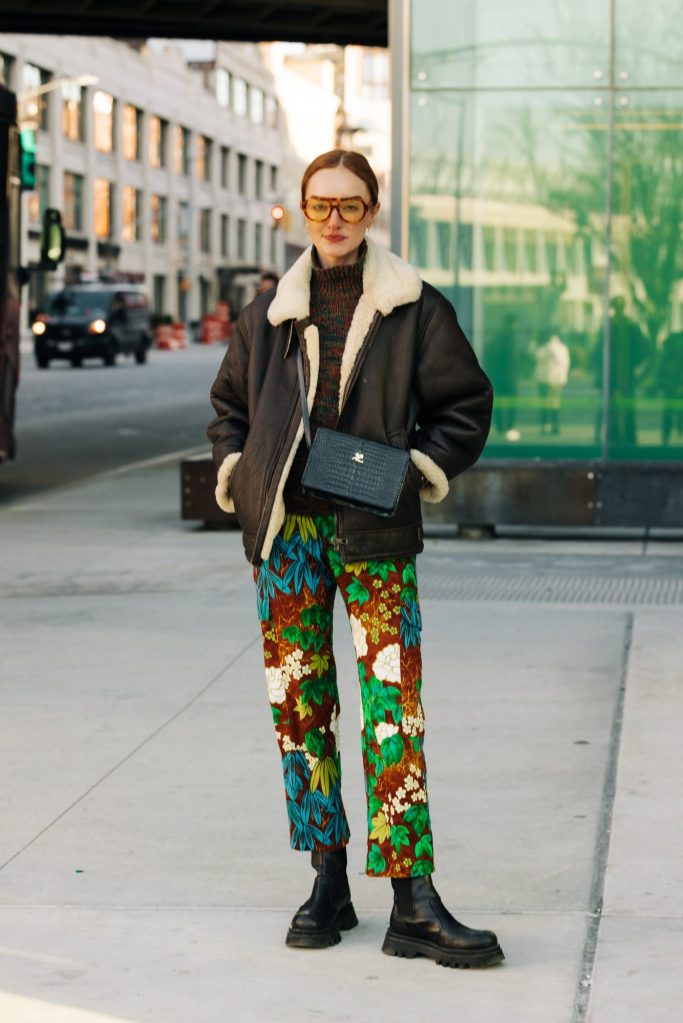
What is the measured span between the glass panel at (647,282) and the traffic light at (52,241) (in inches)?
247

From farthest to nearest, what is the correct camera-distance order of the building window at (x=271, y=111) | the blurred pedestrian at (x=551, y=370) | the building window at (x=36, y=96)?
the building window at (x=271, y=111), the building window at (x=36, y=96), the blurred pedestrian at (x=551, y=370)

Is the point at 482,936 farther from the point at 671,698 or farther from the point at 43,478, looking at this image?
the point at 43,478

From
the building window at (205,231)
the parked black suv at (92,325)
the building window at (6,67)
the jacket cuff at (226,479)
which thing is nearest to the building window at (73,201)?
the building window at (6,67)

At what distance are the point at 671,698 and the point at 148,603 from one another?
3340 millimetres

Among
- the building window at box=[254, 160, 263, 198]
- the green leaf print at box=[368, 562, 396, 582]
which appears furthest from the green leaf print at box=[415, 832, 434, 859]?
the building window at box=[254, 160, 263, 198]

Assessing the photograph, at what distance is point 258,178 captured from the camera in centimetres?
10988

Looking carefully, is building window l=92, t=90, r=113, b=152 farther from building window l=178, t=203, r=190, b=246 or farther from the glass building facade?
the glass building facade

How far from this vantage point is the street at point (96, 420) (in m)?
19.1

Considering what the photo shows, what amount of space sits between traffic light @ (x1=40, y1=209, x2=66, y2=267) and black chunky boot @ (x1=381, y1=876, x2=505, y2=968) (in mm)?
12810

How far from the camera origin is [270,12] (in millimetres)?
23766

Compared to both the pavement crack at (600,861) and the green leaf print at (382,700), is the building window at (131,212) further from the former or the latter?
the green leaf print at (382,700)

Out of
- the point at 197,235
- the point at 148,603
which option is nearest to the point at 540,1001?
the point at 148,603

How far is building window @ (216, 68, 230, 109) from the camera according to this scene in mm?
100125

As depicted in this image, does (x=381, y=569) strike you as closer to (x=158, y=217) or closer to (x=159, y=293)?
(x=158, y=217)
